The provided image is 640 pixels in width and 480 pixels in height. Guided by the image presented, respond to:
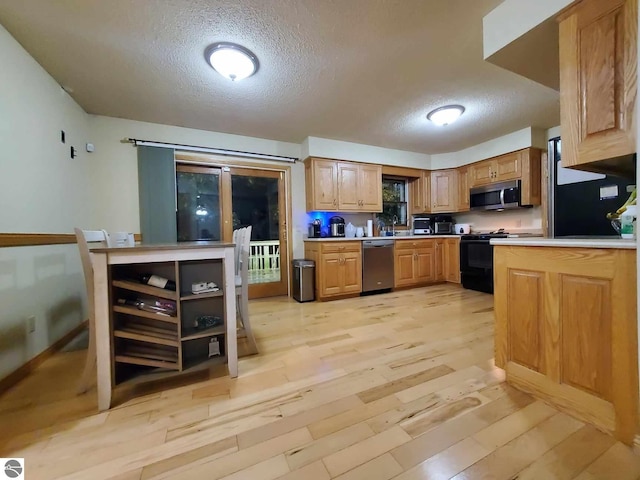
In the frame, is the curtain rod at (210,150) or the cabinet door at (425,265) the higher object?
the curtain rod at (210,150)

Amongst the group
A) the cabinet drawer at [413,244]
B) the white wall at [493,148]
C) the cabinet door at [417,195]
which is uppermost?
the white wall at [493,148]

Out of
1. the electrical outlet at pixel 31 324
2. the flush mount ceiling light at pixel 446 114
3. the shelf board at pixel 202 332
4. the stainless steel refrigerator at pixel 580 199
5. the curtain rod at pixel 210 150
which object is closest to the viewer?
the shelf board at pixel 202 332

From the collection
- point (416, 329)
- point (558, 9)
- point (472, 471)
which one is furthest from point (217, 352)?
point (558, 9)

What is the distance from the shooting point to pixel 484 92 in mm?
2631

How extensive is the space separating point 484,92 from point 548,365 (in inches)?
101

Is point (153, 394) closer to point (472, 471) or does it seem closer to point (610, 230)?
point (472, 471)

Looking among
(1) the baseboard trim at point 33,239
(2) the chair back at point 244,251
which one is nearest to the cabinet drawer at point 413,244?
(2) the chair back at point 244,251

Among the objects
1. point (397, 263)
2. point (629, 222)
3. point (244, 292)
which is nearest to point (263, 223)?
point (244, 292)

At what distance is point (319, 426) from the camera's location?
124 cm

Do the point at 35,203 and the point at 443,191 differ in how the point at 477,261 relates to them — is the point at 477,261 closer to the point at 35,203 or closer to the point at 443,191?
the point at 443,191

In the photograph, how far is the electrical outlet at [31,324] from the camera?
183cm

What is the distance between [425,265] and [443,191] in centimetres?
145

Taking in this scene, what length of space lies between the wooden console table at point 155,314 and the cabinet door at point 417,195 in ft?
13.1

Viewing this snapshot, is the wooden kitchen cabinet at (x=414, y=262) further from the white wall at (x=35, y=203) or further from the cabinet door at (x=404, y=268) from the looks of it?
the white wall at (x=35, y=203)
